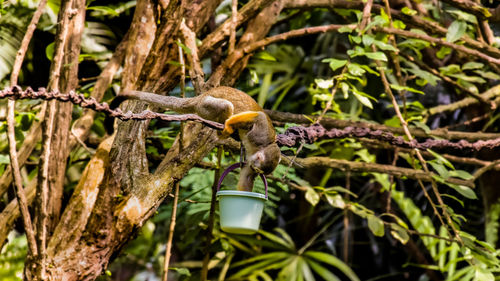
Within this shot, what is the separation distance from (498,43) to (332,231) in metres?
2.51

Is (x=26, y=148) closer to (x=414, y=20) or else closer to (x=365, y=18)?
(x=365, y=18)

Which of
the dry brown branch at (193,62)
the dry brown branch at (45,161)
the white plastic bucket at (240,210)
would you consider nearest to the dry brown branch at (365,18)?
the dry brown branch at (193,62)

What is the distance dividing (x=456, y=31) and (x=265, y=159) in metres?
1.27

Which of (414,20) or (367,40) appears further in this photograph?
(414,20)

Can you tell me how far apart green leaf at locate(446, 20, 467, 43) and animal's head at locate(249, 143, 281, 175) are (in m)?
1.15

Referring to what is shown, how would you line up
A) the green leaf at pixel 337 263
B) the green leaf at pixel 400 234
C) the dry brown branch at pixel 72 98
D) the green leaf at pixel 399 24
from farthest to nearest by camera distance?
the green leaf at pixel 337 263, the green leaf at pixel 399 24, the green leaf at pixel 400 234, the dry brown branch at pixel 72 98

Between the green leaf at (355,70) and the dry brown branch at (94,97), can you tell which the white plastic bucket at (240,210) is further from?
the dry brown branch at (94,97)

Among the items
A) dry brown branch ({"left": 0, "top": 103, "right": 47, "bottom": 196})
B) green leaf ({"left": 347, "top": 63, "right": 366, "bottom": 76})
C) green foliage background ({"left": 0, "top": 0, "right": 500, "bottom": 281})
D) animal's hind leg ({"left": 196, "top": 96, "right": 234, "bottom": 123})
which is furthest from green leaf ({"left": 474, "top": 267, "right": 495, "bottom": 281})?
dry brown branch ({"left": 0, "top": 103, "right": 47, "bottom": 196})

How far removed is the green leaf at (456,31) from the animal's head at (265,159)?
3.78 ft

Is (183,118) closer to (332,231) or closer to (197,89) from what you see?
(197,89)

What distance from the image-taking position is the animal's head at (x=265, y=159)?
1584mm

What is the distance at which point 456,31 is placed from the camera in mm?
2230

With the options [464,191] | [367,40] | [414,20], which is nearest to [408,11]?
Answer: [414,20]

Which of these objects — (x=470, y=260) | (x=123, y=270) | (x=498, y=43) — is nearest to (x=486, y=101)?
(x=498, y=43)
